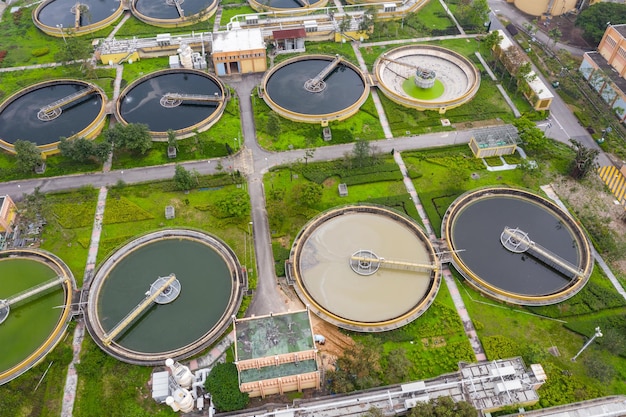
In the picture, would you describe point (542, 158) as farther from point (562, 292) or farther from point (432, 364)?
point (432, 364)

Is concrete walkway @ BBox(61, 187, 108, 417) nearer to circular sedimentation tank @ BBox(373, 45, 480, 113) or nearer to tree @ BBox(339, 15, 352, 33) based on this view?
circular sedimentation tank @ BBox(373, 45, 480, 113)

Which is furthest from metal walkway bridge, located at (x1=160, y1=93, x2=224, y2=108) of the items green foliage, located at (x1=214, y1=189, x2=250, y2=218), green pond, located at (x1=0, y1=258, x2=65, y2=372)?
green pond, located at (x1=0, y1=258, x2=65, y2=372)

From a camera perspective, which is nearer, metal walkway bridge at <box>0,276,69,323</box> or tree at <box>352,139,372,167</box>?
metal walkway bridge at <box>0,276,69,323</box>

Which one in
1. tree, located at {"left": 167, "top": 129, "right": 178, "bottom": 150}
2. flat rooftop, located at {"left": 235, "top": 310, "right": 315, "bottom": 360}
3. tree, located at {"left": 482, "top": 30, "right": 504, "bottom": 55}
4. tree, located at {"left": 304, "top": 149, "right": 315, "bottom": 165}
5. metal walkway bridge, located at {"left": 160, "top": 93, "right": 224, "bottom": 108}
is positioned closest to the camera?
flat rooftop, located at {"left": 235, "top": 310, "right": 315, "bottom": 360}

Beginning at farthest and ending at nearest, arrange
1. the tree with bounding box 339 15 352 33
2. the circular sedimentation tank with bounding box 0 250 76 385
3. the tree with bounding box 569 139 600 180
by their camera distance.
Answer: the tree with bounding box 339 15 352 33 < the tree with bounding box 569 139 600 180 < the circular sedimentation tank with bounding box 0 250 76 385

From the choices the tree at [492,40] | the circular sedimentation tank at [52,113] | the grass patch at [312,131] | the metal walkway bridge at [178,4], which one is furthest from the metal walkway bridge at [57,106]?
the tree at [492,40]

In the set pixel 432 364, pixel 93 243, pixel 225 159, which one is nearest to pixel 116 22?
pixel 225 159
